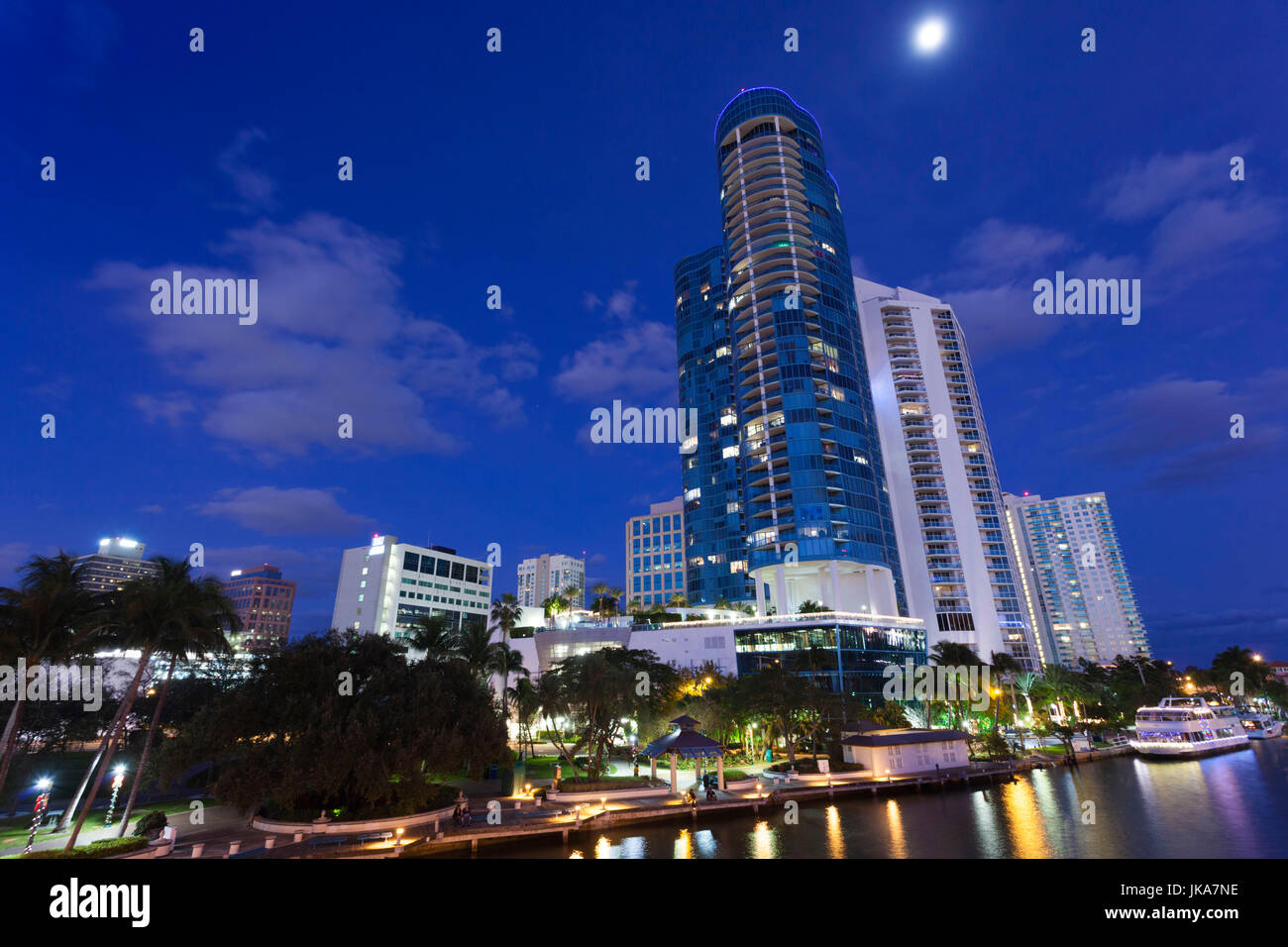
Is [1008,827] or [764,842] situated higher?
[764,842]

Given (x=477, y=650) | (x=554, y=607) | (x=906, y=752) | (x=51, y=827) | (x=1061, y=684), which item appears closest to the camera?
(x=51, y=827)

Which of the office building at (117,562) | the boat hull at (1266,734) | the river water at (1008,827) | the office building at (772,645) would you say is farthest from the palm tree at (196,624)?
the office building at (117,562)

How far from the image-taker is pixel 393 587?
137125 mm

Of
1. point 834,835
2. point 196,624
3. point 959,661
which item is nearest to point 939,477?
point 959,661

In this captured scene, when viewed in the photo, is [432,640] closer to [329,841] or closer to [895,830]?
[329,841]

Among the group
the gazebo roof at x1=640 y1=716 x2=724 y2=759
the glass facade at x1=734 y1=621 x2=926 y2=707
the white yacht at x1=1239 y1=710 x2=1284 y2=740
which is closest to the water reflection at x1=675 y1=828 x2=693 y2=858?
the gazebo roof at x1=640 y1=716 x2=724 y2=759

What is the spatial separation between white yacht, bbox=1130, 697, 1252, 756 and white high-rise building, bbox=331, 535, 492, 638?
115468 mm

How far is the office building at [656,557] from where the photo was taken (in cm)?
14475

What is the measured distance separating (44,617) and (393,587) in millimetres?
114909

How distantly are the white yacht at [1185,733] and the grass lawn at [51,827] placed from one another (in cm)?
9607

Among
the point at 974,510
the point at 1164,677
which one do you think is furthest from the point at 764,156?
the point at 1164,677

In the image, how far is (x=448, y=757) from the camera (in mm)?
32531
